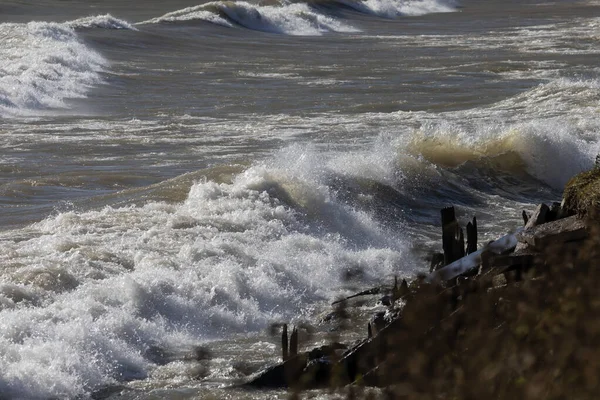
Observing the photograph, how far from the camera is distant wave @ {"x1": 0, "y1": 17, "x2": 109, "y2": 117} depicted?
2494 cm

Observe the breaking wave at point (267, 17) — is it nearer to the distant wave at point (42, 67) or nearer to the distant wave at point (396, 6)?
the distant wave at point (396, 6)

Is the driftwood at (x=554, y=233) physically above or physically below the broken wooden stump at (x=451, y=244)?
above

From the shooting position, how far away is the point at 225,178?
15.0m

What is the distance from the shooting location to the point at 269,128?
21.1 m

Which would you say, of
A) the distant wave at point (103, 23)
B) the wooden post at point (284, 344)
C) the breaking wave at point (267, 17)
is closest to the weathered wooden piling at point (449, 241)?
the wooden post at point (284, 344)

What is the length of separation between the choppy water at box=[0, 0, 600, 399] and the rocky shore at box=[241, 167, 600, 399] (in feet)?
4.44

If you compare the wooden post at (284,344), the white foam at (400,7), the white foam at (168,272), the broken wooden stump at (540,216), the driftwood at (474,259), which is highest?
the broken wooden stump at (540,216)

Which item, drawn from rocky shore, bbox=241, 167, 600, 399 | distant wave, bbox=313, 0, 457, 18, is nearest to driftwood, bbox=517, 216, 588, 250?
rocky shore, bbox=241, 167, 600, 399

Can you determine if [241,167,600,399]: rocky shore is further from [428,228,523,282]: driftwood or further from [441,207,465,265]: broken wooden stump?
[441,207,465,265]: broken wooden stump

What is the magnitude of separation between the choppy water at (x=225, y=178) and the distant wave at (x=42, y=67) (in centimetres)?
10

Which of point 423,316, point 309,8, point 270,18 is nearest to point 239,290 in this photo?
point 423,316

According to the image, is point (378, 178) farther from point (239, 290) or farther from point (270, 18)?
point (270, 18)

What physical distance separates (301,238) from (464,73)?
19.4 metres

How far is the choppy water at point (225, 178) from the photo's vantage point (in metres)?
8.98
